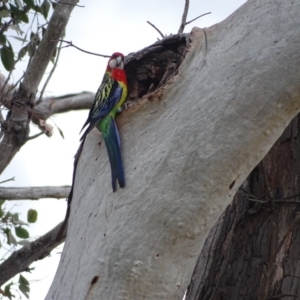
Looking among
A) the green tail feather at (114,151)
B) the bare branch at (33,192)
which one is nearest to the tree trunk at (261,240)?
the green tail feather at (114,151)

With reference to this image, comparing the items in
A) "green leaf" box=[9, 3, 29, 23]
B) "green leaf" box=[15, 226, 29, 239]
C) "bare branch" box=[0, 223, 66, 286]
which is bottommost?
"bare branch" box=[0, 223, 66, 286]

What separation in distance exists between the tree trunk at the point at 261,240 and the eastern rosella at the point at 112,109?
657 millimetres

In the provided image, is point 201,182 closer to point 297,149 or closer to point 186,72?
point 186,72

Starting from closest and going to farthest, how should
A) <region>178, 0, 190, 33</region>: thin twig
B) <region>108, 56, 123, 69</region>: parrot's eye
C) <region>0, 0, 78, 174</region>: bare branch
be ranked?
<region>108, 56, 123, 69</region>: parrot's eye < <region>178, 0, 190, 33</region>: thin twig < <region>0, 0, 78, 174</region>: bare branch

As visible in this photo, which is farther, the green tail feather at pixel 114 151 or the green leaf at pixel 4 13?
the green leaf at pixel 4 13

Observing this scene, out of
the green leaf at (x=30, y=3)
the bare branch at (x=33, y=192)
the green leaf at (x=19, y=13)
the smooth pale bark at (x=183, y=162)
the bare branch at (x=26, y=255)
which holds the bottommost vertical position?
the bare branch at (x=26, y=255)

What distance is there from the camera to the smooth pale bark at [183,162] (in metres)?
2.02

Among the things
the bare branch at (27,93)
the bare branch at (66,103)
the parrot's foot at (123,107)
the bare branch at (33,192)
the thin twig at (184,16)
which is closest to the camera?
the parrot's foot at (123,107)

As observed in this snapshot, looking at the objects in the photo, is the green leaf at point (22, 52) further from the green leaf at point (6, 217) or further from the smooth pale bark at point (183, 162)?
the smooth pale bark at point (183, 162)

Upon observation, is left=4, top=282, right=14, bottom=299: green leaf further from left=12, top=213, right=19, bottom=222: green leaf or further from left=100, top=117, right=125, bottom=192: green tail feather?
left=100, top=117, right=125, bottom=192: green tail feather

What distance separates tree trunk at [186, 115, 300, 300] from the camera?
2.72 meters

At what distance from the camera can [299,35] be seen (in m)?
2.15

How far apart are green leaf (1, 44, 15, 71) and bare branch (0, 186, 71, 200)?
68 centimetres

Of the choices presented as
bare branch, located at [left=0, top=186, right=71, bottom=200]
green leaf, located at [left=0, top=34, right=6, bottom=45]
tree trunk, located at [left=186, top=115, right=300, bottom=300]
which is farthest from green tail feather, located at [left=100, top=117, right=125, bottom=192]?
bare branch, located at [left=0, top=186, right=71, bottom=200]
